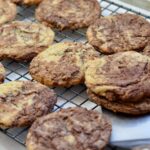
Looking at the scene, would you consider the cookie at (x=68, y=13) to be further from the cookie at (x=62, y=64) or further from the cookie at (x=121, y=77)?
the cookie at (x=121, y=77)

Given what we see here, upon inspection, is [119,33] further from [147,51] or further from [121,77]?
[121,77]

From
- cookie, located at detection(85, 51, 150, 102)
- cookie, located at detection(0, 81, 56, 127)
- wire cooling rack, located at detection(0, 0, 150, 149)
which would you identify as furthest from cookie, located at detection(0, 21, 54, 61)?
cookie, located at detection(85, 51, 150, 102)

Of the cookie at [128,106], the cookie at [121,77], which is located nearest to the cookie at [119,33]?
the cookie at [121,77]

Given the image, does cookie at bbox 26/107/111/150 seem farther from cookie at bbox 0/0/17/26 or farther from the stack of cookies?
cookie at bbox 0/0/17/26

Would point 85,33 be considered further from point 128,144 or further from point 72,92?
point 128,144

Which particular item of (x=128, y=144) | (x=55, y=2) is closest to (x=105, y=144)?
(x=128, y=144)
